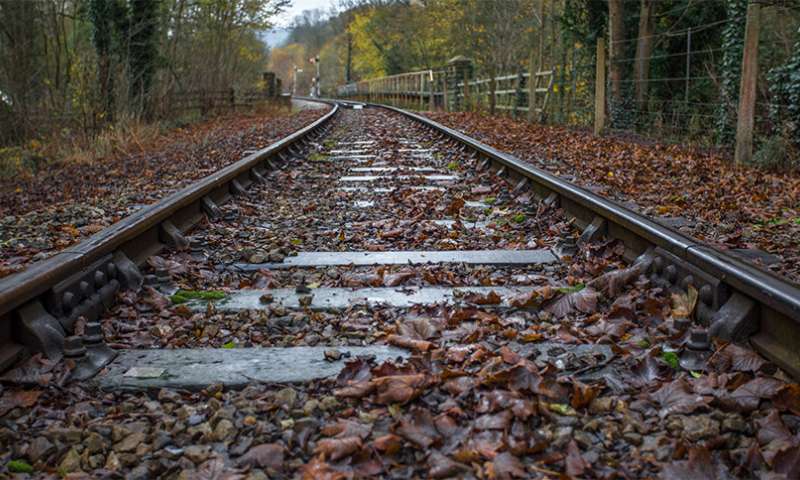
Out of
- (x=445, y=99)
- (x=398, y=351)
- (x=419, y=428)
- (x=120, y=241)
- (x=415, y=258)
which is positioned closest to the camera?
(x=419, y=428)

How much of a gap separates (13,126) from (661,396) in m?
13.3

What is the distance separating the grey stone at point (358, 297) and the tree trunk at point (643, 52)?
38.7 ft

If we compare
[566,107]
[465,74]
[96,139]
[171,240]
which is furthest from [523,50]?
[171,240]

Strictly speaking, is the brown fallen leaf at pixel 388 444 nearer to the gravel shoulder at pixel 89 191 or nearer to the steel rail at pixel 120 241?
the steel rail at pixel 120 241

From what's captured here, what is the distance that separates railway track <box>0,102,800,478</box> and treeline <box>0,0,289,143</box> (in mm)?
10222

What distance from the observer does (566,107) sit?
17.7 meters

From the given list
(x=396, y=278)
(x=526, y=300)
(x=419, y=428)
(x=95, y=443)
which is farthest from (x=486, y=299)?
(x=95, y=443)

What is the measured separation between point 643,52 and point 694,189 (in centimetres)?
905

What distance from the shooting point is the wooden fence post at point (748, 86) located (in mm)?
8188

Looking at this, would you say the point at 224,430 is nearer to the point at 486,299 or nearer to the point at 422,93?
the point at 486,299

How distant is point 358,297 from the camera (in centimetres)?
348

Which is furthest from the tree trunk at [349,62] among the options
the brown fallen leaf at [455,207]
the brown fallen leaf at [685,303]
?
the brown fallen leaf at [685,303]

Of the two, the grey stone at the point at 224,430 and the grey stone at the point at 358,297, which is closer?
the grey stone at the point at 224,430

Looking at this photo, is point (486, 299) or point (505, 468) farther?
point (486, 299)
